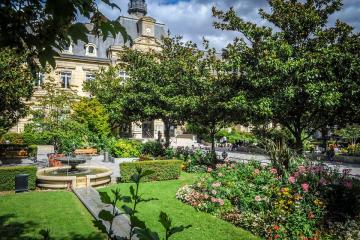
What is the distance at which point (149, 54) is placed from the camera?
94.5ft

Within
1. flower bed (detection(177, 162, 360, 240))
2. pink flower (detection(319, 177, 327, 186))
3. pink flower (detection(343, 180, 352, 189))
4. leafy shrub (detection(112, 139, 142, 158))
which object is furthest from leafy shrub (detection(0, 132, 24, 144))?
pink flower (detection(343, 180, 352, 189))

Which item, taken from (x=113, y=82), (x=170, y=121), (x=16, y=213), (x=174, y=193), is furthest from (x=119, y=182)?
(x=113, y=82)

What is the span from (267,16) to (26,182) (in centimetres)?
1441

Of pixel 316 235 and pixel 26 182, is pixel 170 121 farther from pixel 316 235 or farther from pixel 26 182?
pixel 316 235

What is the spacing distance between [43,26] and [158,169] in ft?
45.3

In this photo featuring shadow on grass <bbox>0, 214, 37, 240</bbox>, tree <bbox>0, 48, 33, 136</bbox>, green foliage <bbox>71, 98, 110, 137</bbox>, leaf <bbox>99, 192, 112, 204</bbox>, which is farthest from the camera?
green foliage <bbox>71, 98, 110, 137</bbox>

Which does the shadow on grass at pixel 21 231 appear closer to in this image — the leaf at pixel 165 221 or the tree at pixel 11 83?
the leaf at pixel 165 221

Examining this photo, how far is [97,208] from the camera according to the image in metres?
10.6

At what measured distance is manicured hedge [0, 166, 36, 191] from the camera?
44.3 ft

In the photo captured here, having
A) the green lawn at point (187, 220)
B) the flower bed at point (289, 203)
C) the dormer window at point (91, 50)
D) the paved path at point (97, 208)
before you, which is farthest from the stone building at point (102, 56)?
the flower bed at point (289, 203)

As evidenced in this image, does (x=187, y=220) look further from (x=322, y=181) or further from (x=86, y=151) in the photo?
(x=86, y=151)

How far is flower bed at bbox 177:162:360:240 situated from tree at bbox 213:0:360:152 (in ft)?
14.3

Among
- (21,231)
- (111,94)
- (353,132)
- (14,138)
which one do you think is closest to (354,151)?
(353,132)

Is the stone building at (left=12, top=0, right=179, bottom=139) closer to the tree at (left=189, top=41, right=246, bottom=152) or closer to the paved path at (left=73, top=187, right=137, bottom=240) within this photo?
the tree at (left=189, top=41, right=246, bottom=152)
